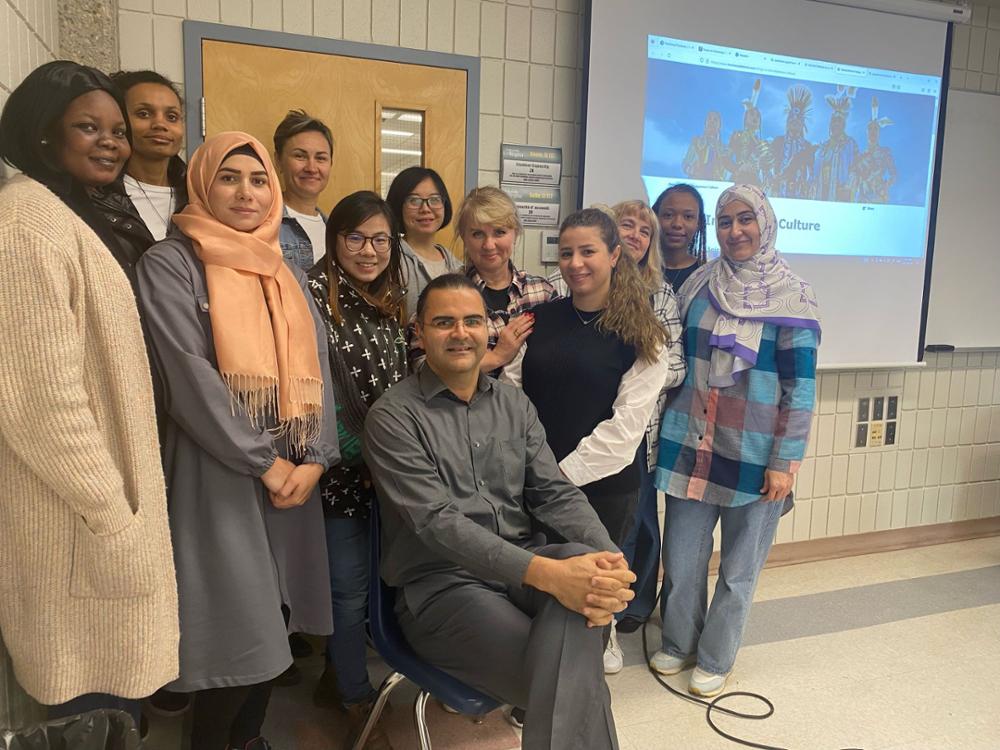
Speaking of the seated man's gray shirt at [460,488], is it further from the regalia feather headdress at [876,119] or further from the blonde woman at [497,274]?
the regalia feather headdress at [876,119]

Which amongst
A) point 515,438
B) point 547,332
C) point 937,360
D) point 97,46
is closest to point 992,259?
point 937,360

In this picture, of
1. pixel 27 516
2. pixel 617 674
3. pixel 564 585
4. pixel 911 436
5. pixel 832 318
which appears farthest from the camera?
pixel 911 436

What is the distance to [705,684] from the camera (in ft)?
7.91

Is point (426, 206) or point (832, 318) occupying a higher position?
point (426, 206)

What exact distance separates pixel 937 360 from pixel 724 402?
2.14 metres

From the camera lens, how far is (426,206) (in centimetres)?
233

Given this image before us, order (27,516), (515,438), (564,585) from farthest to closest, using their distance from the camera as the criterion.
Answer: (515,438), (564,585), (27,516)

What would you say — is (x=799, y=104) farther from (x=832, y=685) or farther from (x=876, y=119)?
(x=832, y=685)

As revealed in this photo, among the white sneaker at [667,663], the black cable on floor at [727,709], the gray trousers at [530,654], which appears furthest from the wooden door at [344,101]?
the black cable on floor at [727,709]

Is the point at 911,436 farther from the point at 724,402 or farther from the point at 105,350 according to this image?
the point at 105,350

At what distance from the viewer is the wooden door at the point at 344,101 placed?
2588 millimetres

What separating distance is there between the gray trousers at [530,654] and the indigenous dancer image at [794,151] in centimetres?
237

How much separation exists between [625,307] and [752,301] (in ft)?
1.44

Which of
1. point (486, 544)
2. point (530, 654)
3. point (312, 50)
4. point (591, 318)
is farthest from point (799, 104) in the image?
point (530, 654)
